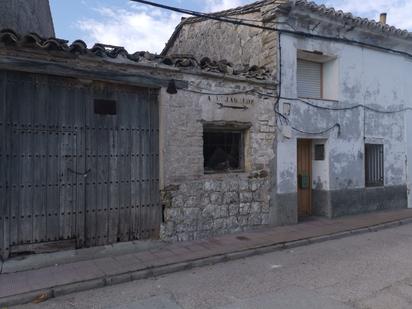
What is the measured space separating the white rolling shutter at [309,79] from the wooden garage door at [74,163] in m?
4.28

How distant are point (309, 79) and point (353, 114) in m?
1.61

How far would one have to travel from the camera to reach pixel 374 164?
10961 mm

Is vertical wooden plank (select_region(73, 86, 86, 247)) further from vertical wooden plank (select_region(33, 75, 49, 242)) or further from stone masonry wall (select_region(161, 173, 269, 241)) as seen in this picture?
stone masonry wall (select_region(161, 173, 269, 241))

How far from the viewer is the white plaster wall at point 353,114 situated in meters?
8.84

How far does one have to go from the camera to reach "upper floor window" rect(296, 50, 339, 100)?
31.4 ft

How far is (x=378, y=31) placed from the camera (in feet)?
33.9

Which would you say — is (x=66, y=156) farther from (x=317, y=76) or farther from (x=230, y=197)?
(x=317, y=76)

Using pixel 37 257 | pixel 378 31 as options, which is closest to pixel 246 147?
pixel 37 257

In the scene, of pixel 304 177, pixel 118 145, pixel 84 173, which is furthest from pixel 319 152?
pixel 84 173

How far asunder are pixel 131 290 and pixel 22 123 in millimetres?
3171

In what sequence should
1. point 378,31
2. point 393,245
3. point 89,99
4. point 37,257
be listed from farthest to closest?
point 378,31 < point 393,245 < point 89,99 < point 37,257

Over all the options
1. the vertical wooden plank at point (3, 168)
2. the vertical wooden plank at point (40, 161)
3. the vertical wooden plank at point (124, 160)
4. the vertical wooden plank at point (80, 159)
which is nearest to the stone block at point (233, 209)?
the vertical wooden plank at point (124, 160)

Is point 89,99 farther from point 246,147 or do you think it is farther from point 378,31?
point 378,31

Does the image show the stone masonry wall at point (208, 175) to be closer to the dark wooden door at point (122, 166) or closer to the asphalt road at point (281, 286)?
the dark wooden door at point (122, 166)
